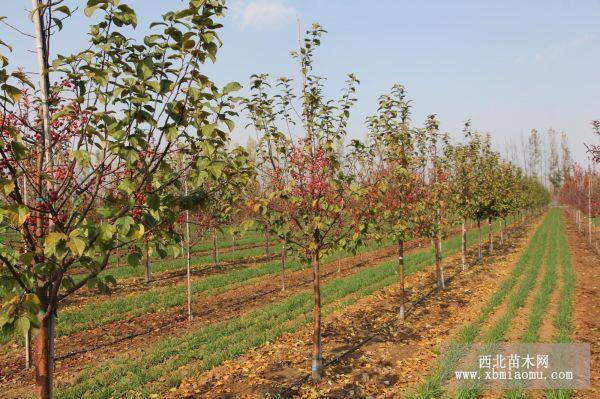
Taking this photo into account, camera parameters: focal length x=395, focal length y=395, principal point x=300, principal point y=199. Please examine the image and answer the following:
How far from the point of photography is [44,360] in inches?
138

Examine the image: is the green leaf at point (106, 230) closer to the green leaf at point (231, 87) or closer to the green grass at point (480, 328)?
the green leaf at point (231, 87)

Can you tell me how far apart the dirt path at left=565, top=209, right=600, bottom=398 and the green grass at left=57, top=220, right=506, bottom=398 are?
6550 millimetres

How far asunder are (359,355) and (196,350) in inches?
159

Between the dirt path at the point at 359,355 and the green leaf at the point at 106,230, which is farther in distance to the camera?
the dirt path at the point at 359,355

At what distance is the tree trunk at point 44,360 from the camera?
11.4 feet

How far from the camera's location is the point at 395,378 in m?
8.26

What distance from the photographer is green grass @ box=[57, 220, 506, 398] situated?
26.1ft

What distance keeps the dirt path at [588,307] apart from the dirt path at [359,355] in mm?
2762

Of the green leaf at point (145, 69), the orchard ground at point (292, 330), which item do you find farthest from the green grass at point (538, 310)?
the green leaf at point (145, 69)

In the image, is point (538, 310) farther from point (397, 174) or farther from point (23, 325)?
point (23, 325)

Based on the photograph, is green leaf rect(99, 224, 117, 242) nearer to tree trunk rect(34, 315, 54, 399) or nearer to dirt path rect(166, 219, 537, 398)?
tree trunk rect(34, 315, 54, 399)

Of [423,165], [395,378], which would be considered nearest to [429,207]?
[423,165]

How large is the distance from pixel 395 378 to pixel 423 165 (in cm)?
861

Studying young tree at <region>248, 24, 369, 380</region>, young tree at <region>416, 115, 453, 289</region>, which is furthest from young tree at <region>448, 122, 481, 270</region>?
young tree at <region>248, 24, 369, 380</region>
